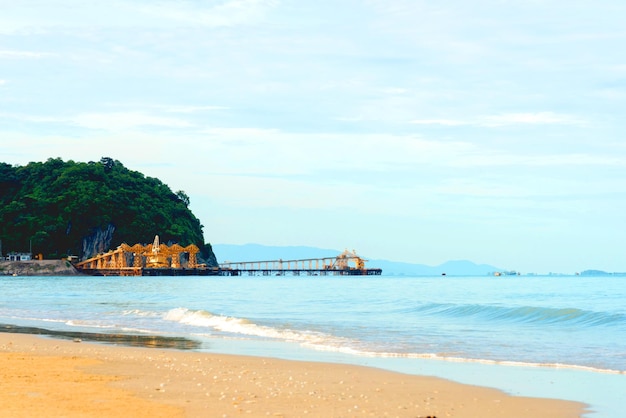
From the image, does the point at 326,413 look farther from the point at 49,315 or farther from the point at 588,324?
the point at 49,315

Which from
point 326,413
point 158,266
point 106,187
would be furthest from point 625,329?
point 106,187

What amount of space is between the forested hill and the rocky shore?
918cm

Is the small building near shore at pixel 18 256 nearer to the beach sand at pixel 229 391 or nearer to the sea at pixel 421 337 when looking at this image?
the sea at pixel 421 337

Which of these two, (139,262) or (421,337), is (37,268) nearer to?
(139,262)

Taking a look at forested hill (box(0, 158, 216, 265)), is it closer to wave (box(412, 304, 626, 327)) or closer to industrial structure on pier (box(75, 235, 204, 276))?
industrial structure on pier (box(75, 235, 204, 276))

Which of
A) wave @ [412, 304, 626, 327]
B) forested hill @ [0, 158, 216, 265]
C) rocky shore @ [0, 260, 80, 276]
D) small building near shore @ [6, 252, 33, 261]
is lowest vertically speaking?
wave @ [412, 304, 626, 327]

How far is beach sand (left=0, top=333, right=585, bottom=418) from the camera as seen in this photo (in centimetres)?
1076

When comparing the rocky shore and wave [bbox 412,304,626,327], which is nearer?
wave [bbox 412,304,626,327]

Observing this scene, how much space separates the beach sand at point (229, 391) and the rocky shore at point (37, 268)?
142033 millimetres

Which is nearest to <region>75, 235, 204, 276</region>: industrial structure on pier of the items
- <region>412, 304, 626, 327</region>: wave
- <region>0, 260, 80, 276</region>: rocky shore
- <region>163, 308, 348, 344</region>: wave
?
<region>0, 260, 80, 276</region>: rocky shore

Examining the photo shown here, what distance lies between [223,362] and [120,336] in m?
7.88

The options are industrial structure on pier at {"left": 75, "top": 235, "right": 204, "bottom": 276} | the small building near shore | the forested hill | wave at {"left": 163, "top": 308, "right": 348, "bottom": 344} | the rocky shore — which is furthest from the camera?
the forested hill

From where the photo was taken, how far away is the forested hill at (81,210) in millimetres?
165125

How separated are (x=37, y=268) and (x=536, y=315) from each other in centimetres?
13457
